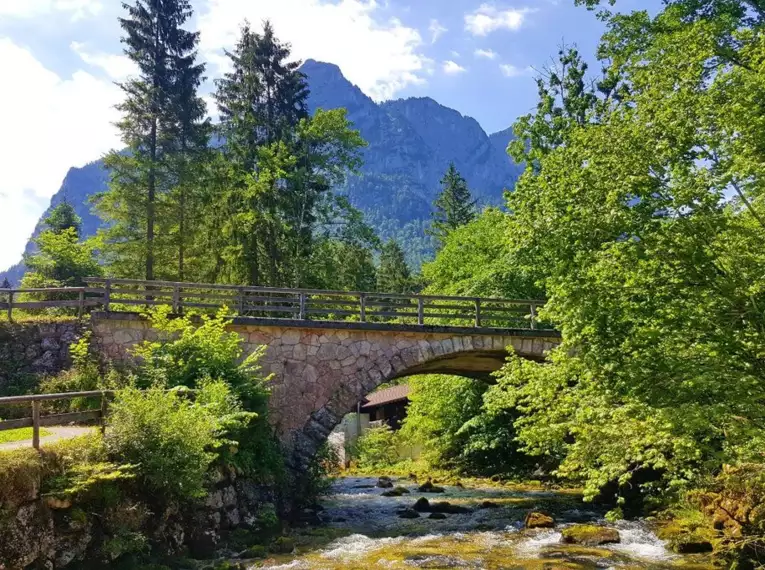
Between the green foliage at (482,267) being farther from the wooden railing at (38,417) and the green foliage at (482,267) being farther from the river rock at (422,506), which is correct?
the wooden railing at (38,417)

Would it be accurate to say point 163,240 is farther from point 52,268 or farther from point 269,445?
point 269,445

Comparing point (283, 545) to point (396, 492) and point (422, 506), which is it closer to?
point (422, 506)

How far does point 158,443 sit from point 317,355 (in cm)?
741

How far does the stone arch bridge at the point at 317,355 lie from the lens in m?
15.8

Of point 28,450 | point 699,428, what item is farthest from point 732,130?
point 28,450

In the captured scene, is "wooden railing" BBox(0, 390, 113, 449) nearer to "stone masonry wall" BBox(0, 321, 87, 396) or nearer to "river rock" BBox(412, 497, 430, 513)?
"stone masonry wall" BBox(0, 321, 87, 396)

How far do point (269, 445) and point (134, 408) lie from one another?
547 centimetres

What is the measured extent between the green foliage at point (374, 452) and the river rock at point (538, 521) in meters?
19.2

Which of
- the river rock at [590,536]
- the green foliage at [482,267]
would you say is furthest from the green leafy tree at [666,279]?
the green foliage at [482,267]

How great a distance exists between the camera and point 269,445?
1443cm

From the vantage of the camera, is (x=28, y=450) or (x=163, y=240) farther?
(x=163, y=240)

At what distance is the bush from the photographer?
361 inches

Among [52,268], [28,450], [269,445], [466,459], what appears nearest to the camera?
[28,450]

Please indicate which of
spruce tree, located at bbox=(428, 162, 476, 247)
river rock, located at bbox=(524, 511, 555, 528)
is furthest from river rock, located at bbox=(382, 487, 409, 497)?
spruce tree, located at bbox=(428, 162, 476, 247)
